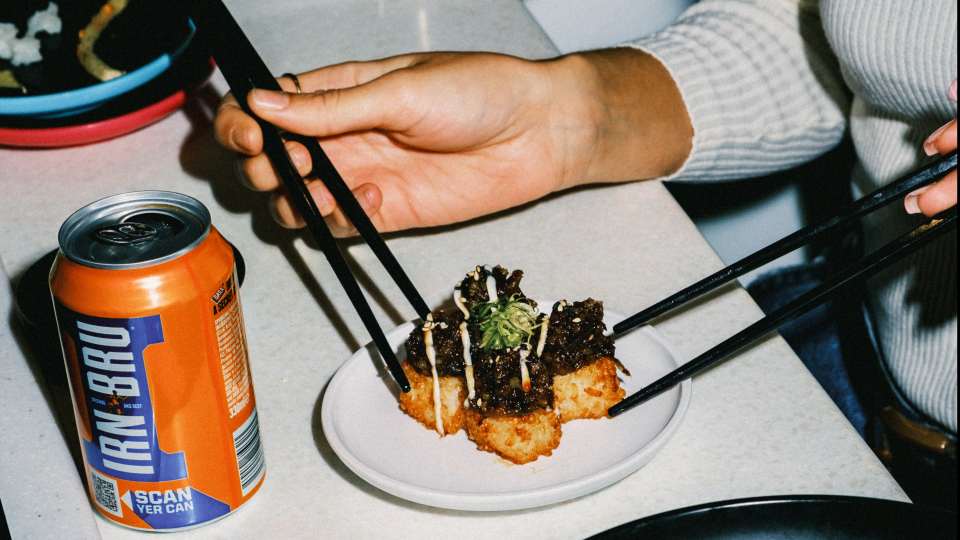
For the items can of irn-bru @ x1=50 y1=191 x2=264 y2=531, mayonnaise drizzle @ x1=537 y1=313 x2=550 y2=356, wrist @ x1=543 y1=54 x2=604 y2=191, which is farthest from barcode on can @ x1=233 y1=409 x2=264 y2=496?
wrist @ x1=543 y1=54 x2=604 y2=191

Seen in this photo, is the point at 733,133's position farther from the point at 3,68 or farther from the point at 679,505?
the point at 3,68

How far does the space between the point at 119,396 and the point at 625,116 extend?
74cm

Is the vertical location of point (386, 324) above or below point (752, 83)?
above

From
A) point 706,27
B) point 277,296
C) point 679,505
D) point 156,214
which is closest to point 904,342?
point 706,27

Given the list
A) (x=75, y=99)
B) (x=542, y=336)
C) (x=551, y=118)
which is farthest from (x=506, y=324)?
(x=75, y=99)

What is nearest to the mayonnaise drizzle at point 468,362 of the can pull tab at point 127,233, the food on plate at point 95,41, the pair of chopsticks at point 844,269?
the pair of chopsticks at point 844,269

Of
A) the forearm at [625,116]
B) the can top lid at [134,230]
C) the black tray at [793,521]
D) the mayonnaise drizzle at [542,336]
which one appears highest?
the can top lid at [134,230]

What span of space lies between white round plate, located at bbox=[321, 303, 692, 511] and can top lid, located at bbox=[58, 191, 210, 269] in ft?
0.70

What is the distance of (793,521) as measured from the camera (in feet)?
2.32

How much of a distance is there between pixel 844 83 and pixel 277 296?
2.76 feet

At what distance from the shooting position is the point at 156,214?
709 millimetres

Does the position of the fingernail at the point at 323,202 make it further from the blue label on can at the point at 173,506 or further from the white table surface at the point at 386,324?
the blue label on can at the point at 173,506

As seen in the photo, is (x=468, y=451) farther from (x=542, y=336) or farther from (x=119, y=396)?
(x=119, y=396)

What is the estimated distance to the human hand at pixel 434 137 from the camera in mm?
1027
